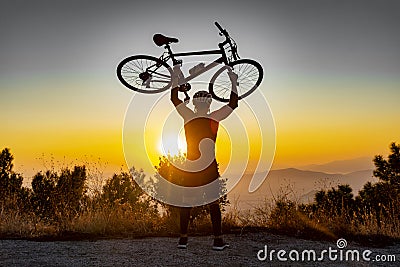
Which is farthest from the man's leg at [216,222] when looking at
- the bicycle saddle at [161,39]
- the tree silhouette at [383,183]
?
the tree silhouette at [383,183]

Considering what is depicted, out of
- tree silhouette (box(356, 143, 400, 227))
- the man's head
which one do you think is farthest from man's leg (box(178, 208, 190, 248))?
tree silhouette (box(356, 143, 400, 227))

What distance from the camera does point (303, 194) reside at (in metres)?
10.4

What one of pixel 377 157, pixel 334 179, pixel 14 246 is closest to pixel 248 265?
pixel 14 246

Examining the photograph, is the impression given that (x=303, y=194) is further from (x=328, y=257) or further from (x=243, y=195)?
(x=328, y=257)

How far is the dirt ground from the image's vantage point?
6.64 metres

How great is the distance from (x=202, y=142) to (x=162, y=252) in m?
1.81

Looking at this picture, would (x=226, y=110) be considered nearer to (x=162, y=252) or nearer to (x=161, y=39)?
(x=161, y=39)

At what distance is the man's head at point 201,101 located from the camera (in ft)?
24.6

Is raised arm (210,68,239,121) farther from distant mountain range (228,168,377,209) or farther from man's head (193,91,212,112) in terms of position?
distant mountain range (228,168,377,209)

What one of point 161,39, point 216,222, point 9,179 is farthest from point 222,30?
point 9,179

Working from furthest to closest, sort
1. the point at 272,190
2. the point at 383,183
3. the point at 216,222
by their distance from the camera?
the point at 383,183, the point at 272,190, the point at 216,222

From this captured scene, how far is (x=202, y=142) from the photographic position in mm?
7387

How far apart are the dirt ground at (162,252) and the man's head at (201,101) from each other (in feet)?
7.41

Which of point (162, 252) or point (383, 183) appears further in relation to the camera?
point (383, 183)
